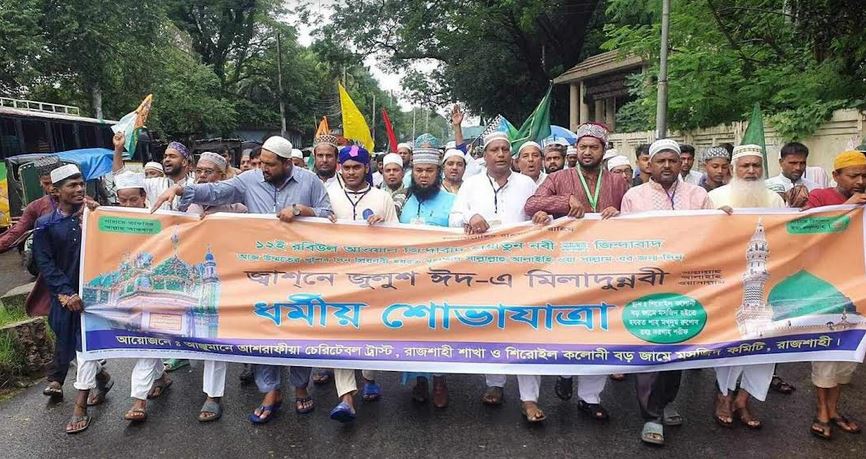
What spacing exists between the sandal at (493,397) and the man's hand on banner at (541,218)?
1221 millimetres

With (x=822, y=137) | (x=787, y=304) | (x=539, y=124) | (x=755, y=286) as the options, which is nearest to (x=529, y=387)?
(x=755, y=286)

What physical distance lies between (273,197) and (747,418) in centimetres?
342

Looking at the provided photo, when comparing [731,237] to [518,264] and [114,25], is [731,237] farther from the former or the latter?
[114,25]

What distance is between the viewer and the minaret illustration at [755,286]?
3.86m

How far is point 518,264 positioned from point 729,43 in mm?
9160

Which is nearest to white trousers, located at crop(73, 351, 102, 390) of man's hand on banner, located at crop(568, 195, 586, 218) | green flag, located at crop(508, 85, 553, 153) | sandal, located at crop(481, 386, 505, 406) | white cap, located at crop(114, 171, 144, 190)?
white cap, located at crop(114, 171, 144, 190)

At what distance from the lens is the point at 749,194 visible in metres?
4.30

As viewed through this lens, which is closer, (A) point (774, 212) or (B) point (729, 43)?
(A) point (774, 212)

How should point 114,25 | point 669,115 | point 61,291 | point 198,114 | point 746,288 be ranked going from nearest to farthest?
point 746,288
point 61,291
point 669,115
point 114,25
point 198,114

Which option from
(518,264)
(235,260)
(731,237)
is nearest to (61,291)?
(235,260)

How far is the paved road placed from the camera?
376 centimetres

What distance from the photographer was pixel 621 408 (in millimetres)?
4355

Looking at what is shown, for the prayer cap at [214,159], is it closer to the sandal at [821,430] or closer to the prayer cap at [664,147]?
the prayer cap at [664,147]

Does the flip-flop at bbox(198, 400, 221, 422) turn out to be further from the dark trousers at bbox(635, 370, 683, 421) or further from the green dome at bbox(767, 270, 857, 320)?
the green dome at bbox(767, 270, 857, 320)
